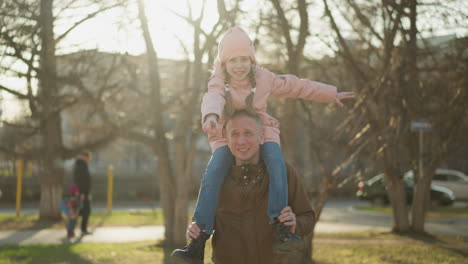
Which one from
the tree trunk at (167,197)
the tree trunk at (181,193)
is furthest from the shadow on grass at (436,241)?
the tree trunk at (167,197)

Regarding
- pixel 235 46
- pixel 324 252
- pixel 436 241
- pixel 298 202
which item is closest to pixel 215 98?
pixel 235 46

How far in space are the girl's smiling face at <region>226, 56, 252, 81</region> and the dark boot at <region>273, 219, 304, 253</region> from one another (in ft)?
3.19

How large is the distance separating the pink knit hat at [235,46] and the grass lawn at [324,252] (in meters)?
7.43

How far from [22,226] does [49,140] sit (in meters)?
2.96

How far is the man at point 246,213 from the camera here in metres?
3.53

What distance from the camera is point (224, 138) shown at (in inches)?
148

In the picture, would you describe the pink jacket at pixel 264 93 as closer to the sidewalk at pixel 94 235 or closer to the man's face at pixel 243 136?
the man's face at pixel 243 136

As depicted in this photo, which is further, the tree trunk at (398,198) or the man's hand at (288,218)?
the tree trunk at (398,198)

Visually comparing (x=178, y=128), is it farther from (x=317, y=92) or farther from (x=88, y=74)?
(x=317, y=92)

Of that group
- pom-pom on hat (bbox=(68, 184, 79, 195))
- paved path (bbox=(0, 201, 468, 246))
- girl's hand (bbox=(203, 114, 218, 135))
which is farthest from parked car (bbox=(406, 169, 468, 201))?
girl's hand (bbox=(203, 114, 218, 135))

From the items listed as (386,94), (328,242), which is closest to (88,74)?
(386,94)

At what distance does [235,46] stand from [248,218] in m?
1.12

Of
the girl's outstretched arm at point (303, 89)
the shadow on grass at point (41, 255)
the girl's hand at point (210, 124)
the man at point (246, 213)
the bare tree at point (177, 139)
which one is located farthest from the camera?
the bare tree at point (177, 139)

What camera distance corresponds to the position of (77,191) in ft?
45.5
